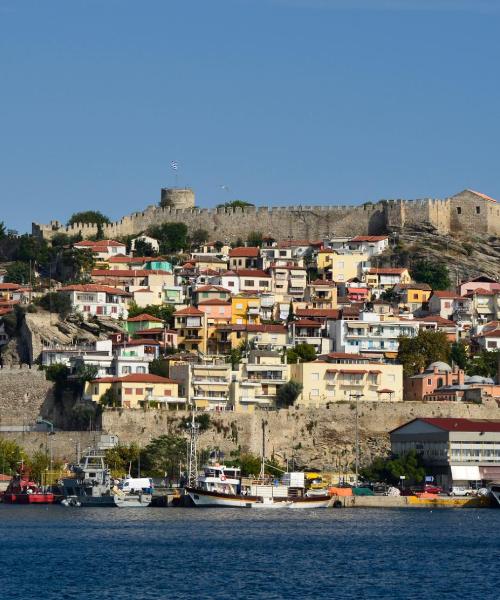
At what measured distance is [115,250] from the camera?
11675cm

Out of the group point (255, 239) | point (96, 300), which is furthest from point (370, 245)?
point (96, 300)

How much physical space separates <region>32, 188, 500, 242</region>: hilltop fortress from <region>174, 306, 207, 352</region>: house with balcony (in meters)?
19.3

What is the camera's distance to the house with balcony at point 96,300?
103 metres

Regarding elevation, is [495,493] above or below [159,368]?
below

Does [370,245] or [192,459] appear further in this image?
[370,245]

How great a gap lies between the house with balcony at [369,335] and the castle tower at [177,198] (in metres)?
28.0

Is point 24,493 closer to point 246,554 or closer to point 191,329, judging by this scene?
point 191,329

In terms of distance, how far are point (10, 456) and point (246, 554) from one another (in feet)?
94.6

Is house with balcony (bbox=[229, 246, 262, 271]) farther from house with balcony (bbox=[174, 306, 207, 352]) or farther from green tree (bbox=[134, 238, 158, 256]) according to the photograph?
house with balcony (bbox=[174, 306, 207, 352])

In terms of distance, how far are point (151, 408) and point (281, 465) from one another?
6.50 m

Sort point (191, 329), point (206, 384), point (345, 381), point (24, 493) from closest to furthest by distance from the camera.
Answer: point (24, 493) → point (206, 384) → point (345, 381) → point (191, 329)

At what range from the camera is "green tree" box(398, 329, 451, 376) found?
97981mm

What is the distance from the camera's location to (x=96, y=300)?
340 ft

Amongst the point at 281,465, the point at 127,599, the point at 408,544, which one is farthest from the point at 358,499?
the point at 127,599
